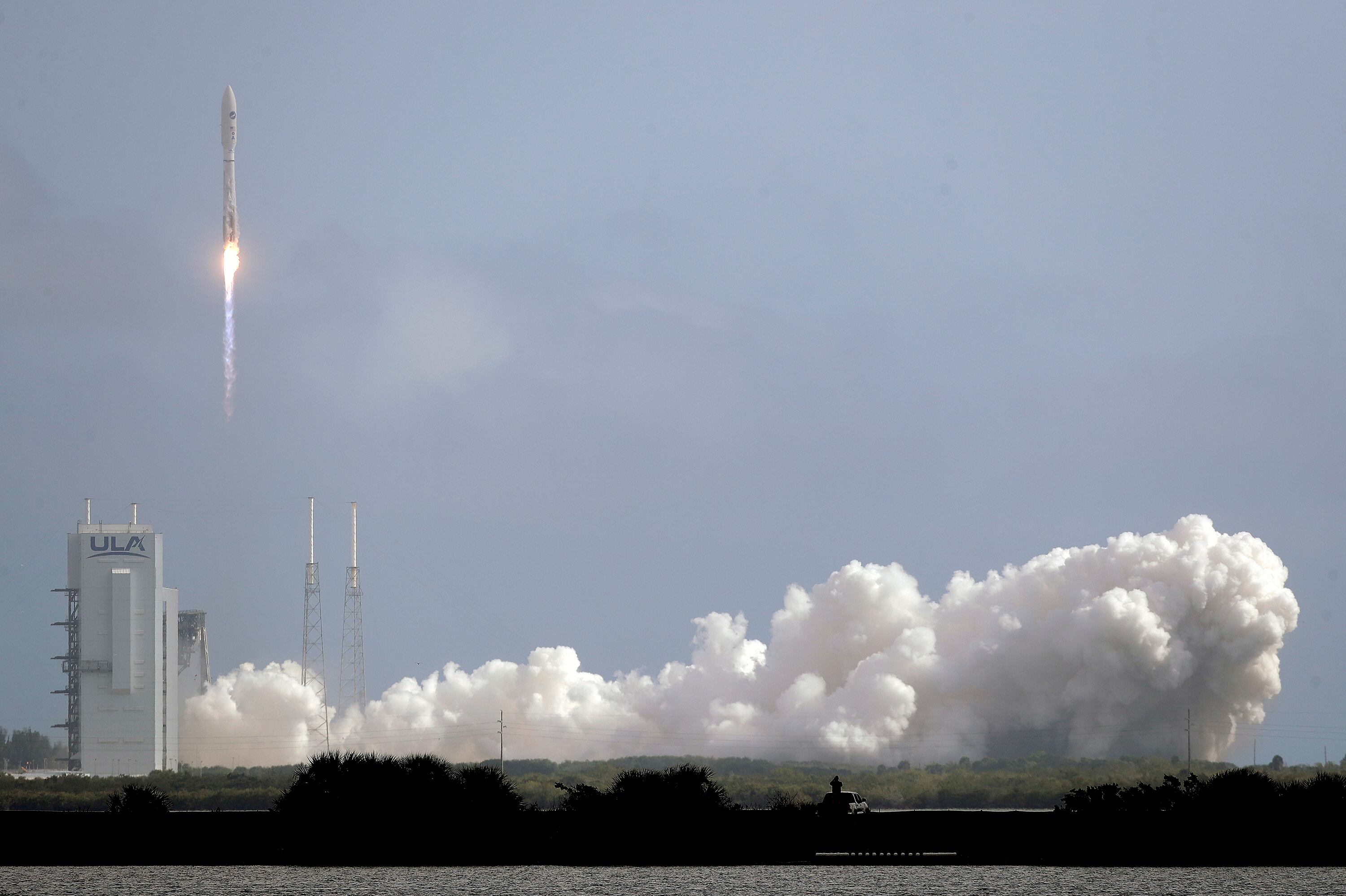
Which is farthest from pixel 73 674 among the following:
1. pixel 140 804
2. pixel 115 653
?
pixel 140 804

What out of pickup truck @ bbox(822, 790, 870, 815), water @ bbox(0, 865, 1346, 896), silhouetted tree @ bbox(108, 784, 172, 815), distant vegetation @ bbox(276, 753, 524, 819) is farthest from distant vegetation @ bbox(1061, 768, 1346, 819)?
silhouetted tree @ bbox(108, 784, 172, 815)

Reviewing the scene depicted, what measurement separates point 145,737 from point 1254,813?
80.6m

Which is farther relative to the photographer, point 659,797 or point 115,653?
point 115,653

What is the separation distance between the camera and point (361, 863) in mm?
34656

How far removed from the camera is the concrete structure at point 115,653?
327ft

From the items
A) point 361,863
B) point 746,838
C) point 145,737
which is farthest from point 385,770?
point 145,737

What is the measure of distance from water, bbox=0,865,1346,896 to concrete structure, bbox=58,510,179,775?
68841 mm

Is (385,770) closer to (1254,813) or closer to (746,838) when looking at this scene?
(746,838)

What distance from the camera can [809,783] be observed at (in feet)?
276

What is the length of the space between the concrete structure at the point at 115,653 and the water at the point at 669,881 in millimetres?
68841

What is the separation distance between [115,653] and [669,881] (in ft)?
254

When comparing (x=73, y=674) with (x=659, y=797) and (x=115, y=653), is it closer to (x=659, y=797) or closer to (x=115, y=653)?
(x=115, y=653)

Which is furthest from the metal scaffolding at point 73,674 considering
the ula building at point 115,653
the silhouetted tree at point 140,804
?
the silhouetted tree at point 140,804

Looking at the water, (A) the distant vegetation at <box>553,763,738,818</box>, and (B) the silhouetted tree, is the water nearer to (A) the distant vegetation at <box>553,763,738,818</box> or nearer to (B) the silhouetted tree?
(A) the distant vegetation at <box>553,763,738,818</box>
